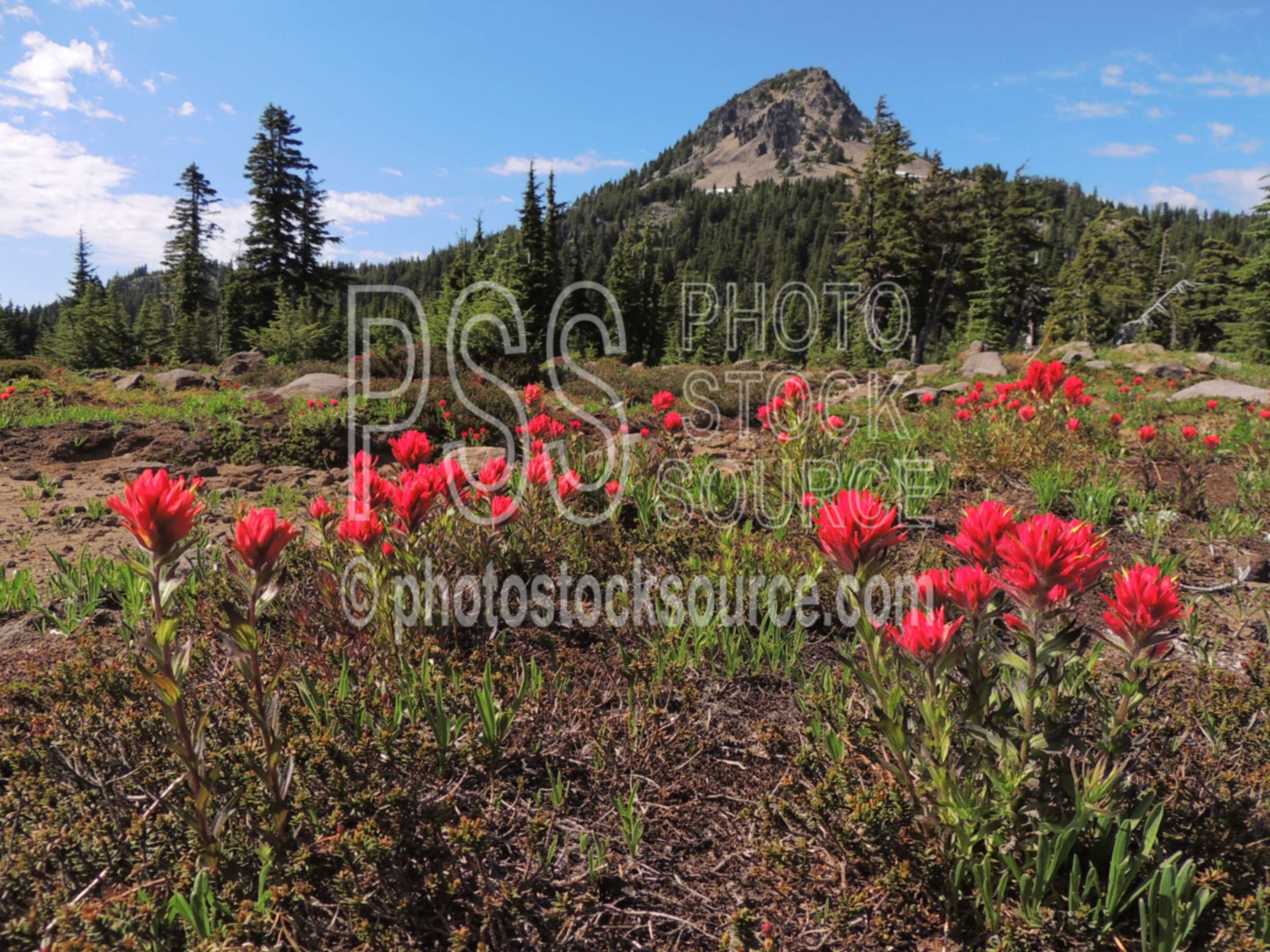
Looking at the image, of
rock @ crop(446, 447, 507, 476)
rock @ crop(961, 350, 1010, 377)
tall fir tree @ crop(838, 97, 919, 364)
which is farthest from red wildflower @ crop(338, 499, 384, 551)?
tall fir tree @ crop(838, 97, 919, 364)

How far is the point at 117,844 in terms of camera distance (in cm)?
179

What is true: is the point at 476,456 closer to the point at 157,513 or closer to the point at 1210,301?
the point at 157,513

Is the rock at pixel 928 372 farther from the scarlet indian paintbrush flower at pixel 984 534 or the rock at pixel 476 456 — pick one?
the scarlet indian paintbrush flower at pixel 984 534

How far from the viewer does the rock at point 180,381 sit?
50.7 feet

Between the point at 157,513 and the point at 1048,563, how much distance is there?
220cm

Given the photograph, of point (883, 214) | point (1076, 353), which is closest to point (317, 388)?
point (1076, 353)

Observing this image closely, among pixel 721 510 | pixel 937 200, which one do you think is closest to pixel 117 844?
pixel 721 510

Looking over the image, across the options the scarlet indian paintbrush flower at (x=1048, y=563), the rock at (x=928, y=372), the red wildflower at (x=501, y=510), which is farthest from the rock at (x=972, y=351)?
the scarlet indian paintbrush flower at (x=1048, y=563)

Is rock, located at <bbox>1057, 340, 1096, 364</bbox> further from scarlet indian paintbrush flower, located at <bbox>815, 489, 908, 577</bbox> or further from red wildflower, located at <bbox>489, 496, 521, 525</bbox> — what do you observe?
scarlet indian paintbrush flower, located at <bbox>815, 489, 908, 577</bbox>

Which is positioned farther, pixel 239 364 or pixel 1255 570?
pixel 239 364

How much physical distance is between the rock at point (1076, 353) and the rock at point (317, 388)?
16.2 meters

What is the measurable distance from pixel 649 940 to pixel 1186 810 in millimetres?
1695

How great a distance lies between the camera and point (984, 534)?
182cm

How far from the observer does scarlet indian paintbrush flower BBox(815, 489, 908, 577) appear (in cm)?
171
